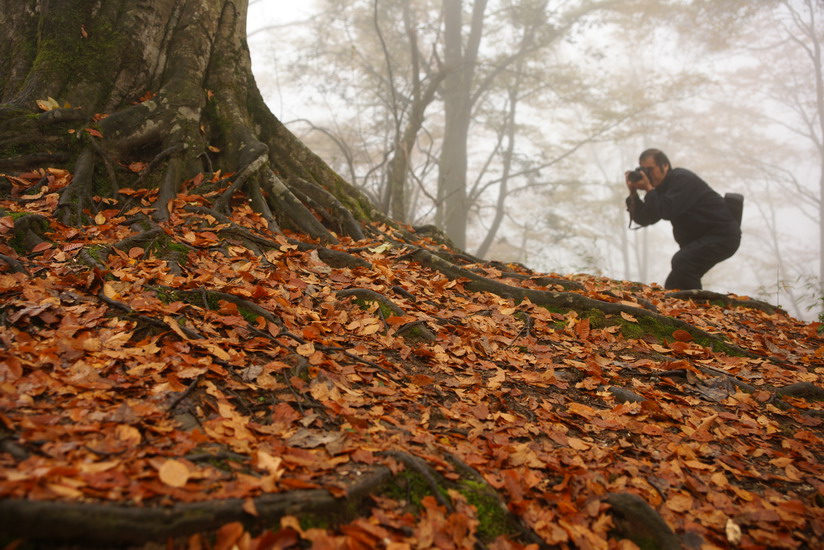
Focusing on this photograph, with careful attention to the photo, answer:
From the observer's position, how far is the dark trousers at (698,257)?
6.04 metres

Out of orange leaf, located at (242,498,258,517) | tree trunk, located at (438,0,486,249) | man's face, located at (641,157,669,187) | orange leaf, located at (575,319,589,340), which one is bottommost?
orange leaf, located at (242,498,258,517)

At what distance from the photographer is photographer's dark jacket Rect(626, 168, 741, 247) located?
6.05 meters

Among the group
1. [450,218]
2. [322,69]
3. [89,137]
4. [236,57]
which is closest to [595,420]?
[89,137]

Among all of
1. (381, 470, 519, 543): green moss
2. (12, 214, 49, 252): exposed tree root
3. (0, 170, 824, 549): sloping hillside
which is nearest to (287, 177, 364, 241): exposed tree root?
(0, 170, 824, 549): sloping hillside

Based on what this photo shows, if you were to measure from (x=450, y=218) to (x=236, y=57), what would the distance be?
28.1 ft

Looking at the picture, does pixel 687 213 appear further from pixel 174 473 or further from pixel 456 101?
pixel 456 101

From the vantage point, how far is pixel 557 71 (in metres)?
14.1

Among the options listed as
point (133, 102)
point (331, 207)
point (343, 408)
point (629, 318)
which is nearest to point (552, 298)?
point (629, 318)

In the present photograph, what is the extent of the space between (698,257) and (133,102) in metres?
6.99

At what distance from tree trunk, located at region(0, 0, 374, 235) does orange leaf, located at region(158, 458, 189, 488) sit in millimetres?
2603

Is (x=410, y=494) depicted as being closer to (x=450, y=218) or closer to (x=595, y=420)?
(x=595, y=420)

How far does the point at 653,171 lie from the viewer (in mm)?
6359

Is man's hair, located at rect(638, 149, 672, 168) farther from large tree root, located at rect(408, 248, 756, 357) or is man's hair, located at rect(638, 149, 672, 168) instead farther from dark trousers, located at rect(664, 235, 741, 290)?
large tree root, located at rect(408, 248, 756, 357)

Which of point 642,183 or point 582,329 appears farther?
point 642,183
